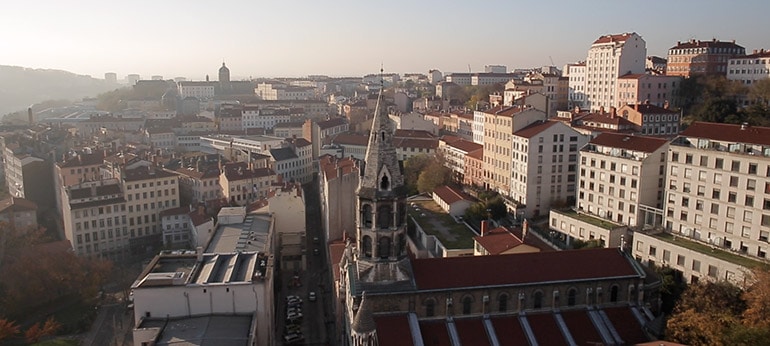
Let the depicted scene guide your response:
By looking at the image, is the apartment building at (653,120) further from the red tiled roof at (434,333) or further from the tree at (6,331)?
the tree at (6,331)

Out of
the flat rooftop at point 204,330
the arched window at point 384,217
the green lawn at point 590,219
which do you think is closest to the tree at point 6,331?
the flat rooftop at point 204,330

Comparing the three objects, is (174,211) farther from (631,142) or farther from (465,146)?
(631,142)

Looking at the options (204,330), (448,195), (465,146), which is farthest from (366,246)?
(465,146)

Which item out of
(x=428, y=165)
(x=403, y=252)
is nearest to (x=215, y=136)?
(x=428, y=165)

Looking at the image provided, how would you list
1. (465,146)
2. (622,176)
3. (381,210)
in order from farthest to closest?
1. (465,146)
2. (622,176)
3. (381,210)

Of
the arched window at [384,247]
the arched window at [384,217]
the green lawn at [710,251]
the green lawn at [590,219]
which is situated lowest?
the green lawn at [590,219]

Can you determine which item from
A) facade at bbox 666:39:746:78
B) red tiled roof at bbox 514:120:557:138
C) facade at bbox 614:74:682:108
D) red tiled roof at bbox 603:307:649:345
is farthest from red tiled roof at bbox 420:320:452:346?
facade at bbox 666:39:746:78
